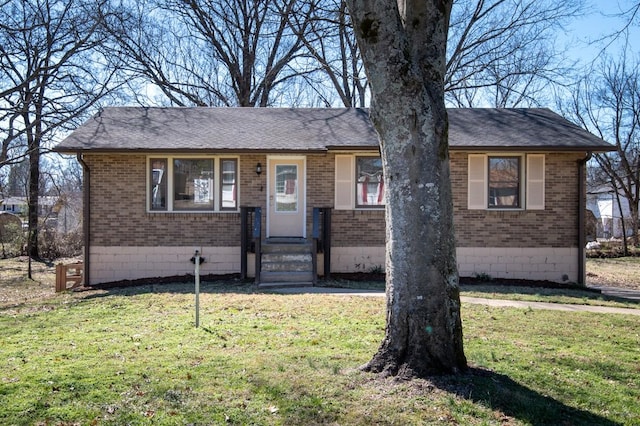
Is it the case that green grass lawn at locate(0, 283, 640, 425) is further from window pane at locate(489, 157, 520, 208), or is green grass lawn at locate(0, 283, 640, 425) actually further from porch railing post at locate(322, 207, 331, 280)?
window pane at locate(489, 157, 520, 208)

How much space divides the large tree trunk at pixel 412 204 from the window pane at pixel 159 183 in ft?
30.8

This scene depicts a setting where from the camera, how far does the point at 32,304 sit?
1025cm

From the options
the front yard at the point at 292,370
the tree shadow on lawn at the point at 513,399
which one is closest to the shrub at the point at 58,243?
the front yard at the point at 292,370

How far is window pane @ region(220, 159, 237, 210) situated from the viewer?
13359mm

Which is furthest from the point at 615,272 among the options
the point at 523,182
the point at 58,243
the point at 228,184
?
the point at 58,243

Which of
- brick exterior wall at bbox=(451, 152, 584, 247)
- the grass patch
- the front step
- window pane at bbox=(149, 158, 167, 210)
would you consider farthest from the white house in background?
window pane at bbox=(149, 158, 167, 210)

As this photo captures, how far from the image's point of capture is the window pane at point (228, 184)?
1336 centimetres

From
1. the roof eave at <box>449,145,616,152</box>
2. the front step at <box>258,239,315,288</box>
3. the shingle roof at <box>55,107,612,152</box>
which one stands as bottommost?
the front step at <box>258,239,315,288</box>

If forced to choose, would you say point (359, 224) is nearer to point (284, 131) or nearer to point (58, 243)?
point (284, 131)

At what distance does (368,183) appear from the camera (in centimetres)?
1349

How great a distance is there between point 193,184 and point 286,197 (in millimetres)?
Result: 2325

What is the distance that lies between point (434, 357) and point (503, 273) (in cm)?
933

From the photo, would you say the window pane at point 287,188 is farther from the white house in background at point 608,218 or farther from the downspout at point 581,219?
the white house in background at point 608,218

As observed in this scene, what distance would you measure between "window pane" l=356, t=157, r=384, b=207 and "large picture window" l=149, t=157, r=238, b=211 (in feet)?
10.1
